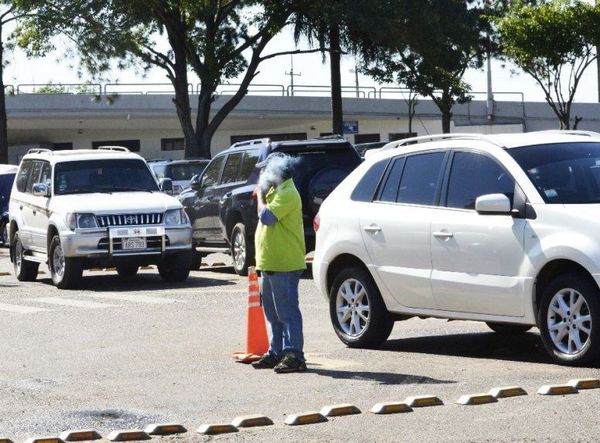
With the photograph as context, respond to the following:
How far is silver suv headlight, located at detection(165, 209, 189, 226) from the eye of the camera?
2089cm

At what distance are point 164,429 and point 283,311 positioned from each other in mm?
2939

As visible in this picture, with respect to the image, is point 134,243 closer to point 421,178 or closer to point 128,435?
point 421,178

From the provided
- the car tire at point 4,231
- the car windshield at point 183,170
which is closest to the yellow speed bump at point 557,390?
the car tire at point 4,231

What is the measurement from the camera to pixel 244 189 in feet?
72.4

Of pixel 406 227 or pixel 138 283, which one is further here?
pixel 138 283

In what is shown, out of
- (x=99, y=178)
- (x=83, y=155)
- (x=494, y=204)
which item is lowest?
(x=99, y=178)

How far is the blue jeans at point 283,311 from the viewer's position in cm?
1172

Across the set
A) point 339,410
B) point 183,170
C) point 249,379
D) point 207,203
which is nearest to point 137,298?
point 207,203

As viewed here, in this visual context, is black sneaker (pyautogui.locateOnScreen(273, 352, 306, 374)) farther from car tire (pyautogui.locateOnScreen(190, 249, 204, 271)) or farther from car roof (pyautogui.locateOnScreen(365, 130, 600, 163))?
car tire (pyautogui.locateOnScreen(190, 249, 204, 271))

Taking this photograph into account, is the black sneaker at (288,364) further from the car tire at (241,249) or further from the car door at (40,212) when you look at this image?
the car door at (40,212)

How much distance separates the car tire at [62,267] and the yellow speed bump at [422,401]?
11.4m

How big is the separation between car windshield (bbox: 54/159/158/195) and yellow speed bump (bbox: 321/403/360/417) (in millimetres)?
12485

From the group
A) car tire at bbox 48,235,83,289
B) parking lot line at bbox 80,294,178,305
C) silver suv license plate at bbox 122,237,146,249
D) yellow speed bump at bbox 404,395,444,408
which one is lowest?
parking lot line at bbox 80,294,178,305

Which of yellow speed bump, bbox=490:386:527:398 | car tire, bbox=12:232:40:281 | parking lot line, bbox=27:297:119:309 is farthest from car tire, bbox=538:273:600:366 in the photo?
car tire, bbox=12:232:40:281
